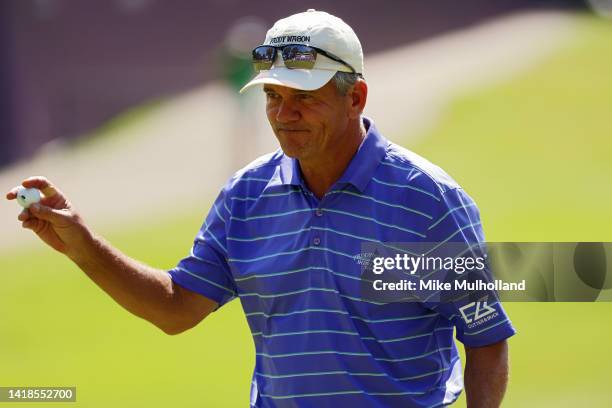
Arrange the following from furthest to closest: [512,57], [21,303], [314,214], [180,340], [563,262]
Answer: [512,57], [21,303], [180,340], [563,262], [314,214]

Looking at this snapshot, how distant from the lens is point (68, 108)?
11.0m

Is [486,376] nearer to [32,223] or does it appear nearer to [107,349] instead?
[32,223]

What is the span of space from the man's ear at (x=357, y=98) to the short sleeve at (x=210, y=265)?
46 centimetres

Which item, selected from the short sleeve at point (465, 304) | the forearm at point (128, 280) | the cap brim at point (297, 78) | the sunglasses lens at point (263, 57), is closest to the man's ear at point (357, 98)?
the cap brim at point (297, 78)

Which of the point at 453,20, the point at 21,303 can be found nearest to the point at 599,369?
the point at 21,303

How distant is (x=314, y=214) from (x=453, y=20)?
33.7 feet

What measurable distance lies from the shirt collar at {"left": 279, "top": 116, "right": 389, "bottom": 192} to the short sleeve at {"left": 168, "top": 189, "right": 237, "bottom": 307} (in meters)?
0.21

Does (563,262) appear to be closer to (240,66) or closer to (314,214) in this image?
(314,214)

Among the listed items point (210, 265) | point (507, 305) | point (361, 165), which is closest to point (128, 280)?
point (210, 265)

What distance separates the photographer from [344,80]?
114 inches

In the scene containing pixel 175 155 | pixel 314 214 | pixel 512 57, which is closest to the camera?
pixel 314 214

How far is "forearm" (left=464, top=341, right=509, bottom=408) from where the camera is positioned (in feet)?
8.98

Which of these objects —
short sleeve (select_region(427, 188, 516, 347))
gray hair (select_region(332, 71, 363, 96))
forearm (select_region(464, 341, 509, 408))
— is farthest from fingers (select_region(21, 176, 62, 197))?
forearm (select_region(464, 341, 509, 408))

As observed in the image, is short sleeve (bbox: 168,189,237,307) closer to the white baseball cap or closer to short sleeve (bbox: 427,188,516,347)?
the white baseball cap
